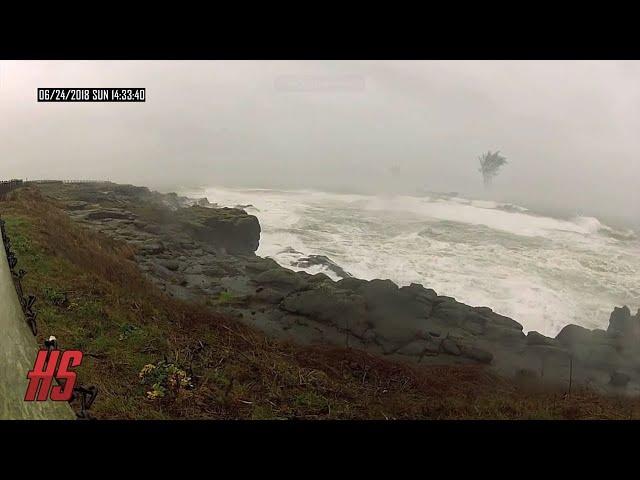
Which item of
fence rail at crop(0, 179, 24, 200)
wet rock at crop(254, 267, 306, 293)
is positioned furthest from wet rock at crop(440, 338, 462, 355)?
fence rail at crop(0, 179, 24, 200)

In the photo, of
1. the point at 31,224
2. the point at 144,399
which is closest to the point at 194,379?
the point at 144,399

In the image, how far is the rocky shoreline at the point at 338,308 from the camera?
631 centimetres

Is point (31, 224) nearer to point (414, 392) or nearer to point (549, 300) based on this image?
point (414, 392)

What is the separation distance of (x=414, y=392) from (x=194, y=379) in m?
2.69

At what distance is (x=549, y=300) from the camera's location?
752 centimetres

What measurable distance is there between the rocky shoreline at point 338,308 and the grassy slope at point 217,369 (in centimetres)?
A: 114

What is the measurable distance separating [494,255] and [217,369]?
19.9 ft

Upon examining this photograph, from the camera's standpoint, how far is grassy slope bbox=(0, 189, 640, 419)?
11.6 feet

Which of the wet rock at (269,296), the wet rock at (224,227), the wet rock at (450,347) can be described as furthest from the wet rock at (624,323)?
the wet rock at (224,227)

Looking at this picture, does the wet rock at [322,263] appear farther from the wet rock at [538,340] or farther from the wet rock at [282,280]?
the wet rock at [538,340]

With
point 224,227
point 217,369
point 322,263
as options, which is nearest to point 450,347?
point 322,263

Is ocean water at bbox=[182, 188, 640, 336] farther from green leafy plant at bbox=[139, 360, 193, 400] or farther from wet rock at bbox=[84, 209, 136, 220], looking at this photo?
green leafy plant at bbox=[139, 360, 193, 400]

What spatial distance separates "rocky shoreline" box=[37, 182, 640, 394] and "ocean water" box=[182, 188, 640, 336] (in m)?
0.41

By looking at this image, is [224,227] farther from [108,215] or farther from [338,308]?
[338,308]
